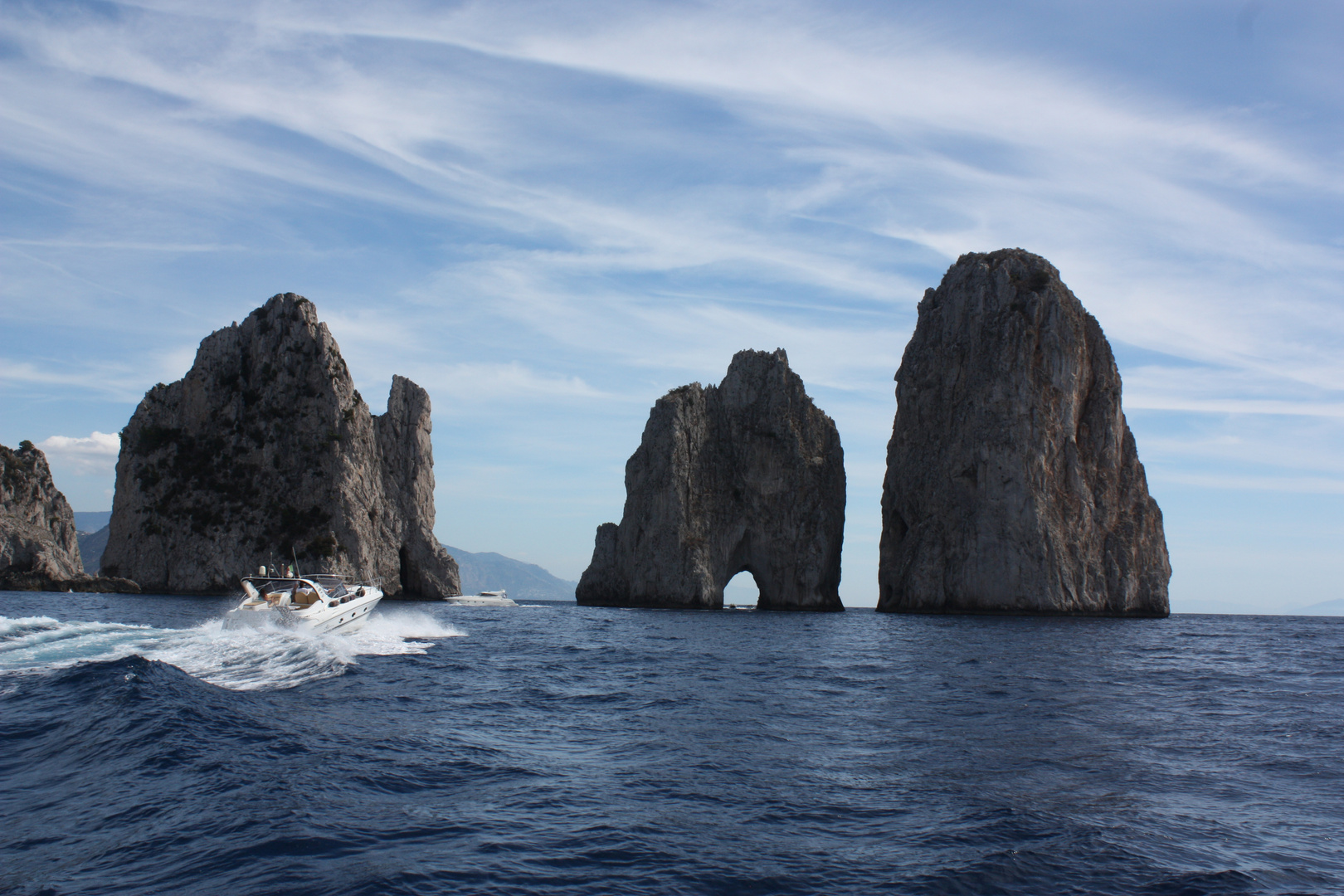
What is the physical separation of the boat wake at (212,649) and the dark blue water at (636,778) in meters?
0.19

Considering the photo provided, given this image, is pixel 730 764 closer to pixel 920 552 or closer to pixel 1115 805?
pixel 1115 805

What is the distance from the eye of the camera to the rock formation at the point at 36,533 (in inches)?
3342

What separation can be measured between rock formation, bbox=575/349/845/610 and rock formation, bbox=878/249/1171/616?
11995mm

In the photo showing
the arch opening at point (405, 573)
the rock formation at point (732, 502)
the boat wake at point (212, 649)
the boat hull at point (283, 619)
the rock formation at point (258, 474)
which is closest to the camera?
the boat wake at point (212, 649)

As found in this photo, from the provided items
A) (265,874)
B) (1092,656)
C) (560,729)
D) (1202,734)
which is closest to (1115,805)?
(1202,734)

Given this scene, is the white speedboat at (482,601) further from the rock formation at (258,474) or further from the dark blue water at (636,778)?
the dark blue water at (636,778)

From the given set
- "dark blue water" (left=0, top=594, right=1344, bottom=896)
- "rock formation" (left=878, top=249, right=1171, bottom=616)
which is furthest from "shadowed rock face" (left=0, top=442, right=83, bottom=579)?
"rock formation" (left=878, top=249, right=1171, bottom=616)

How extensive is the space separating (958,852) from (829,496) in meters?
93.1

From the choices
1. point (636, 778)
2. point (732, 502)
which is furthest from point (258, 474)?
point (636, 778)

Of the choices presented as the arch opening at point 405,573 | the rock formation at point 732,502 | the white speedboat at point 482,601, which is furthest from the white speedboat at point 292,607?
the arch opening at point 405,573

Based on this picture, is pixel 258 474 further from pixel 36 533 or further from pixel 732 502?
A: pixel 732 502

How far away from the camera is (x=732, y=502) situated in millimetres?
102938

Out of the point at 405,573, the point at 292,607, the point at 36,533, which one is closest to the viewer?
the point at 292,607

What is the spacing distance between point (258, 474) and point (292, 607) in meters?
69.8
